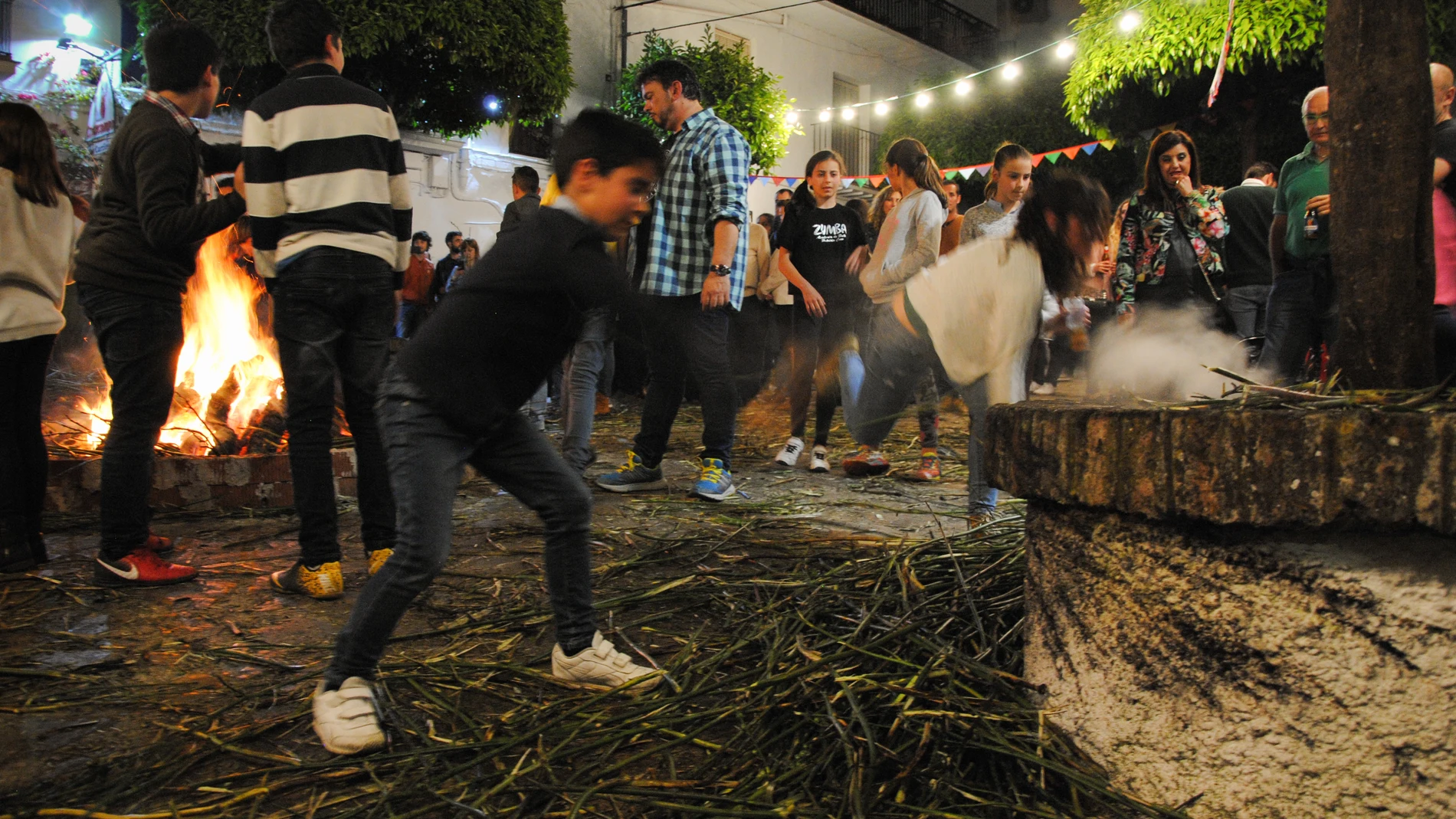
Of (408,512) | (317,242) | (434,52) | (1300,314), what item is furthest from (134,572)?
(434,52)

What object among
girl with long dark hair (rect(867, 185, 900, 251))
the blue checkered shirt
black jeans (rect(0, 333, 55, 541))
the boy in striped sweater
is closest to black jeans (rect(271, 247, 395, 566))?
the boy in striped sweater

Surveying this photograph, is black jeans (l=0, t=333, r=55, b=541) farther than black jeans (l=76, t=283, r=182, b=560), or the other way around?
black jeans (l=0, t=333, r=55, b=541)

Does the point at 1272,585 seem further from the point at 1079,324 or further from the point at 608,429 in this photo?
the point at 608,429

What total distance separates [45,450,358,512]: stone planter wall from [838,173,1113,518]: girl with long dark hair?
3071 mm

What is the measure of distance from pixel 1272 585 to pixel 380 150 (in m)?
3.08

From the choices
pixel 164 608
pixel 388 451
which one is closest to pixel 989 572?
pixel 388 451

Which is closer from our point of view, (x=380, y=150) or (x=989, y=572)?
(x=989, y=572)

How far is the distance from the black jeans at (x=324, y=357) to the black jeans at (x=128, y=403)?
632mm

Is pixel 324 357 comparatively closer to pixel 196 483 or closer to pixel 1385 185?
pixel 196 483

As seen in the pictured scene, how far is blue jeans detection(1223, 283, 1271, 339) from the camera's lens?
5723 mm

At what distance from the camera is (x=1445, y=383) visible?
1.66 m

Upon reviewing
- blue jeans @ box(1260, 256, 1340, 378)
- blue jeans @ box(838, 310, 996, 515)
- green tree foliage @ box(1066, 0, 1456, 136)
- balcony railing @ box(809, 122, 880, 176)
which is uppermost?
balcony railing @ box(809, 122, 880, 176)

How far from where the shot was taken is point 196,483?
15.8 feet

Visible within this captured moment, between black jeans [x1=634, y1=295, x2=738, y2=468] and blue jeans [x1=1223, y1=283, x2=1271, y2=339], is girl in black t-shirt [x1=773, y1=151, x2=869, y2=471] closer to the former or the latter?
black jeans [x1=634, y1=295, x2=738, y2=468]
